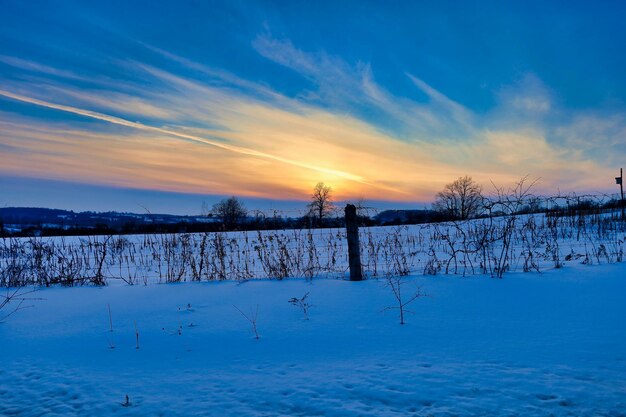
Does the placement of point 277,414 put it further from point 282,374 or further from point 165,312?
point 165,312

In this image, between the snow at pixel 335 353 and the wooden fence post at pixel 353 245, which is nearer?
the snow at pixel 335 353

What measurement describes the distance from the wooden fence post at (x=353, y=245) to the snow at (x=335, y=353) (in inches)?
28.8

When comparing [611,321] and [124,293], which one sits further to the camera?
[124,293]

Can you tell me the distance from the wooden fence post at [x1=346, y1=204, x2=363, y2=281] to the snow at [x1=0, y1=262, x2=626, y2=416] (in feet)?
2.40

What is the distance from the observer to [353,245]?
296 inches

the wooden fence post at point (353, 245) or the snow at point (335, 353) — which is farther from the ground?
the wooden fence post at point (353, 245)

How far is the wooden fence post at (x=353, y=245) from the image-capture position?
290 inches

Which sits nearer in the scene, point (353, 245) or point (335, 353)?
point (335, 353)

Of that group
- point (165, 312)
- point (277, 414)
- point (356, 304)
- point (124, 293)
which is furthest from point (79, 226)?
point (277, 414)

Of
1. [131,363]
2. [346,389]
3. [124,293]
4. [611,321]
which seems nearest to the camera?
[346,389]

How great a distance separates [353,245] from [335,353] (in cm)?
Answer: 370

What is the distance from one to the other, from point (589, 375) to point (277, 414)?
Answer: 2548 mm

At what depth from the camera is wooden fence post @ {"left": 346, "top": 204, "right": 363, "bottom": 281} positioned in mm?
7367

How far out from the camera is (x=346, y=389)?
10.1ft
